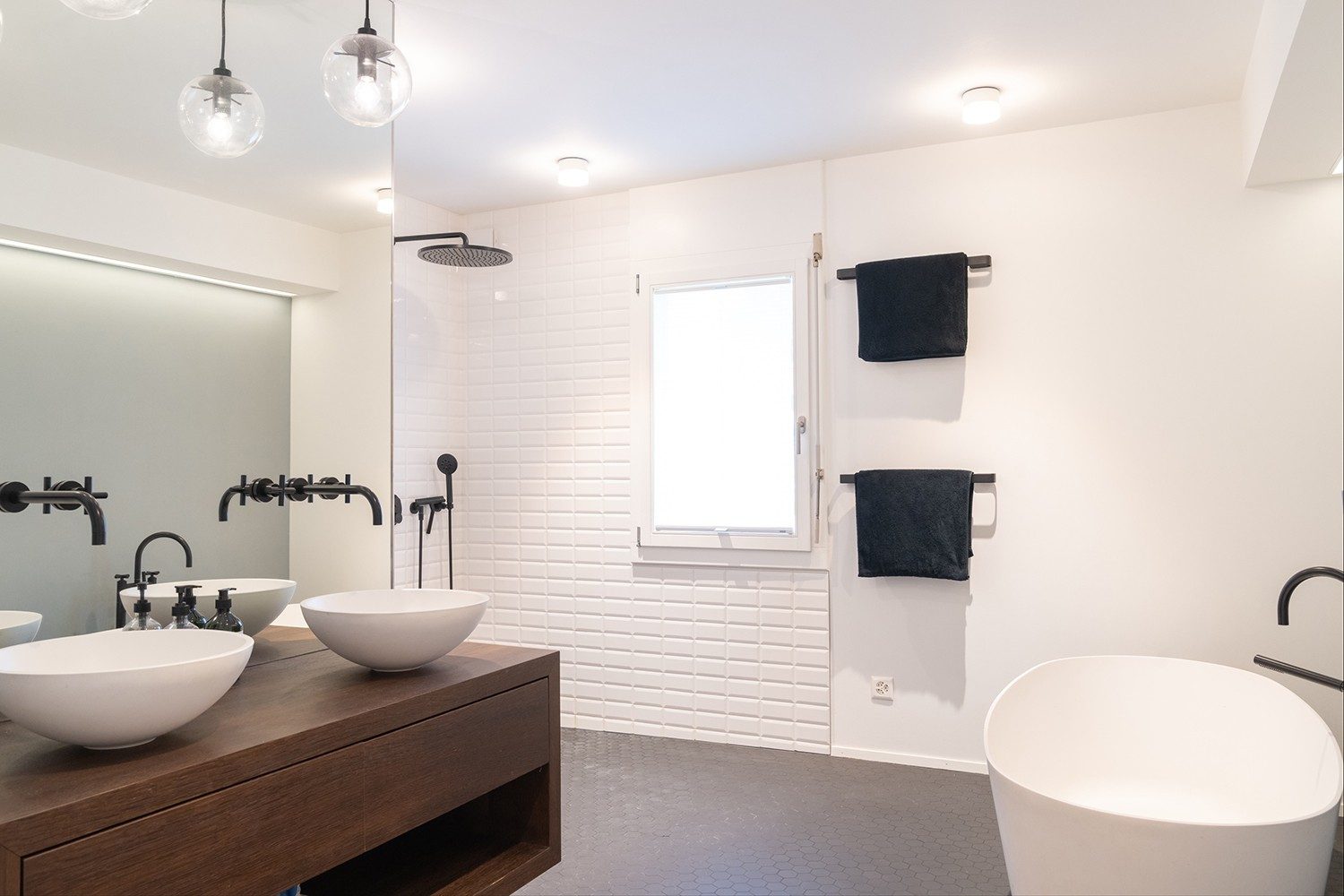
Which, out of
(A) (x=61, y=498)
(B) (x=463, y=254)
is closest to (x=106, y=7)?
(A) (x=61, y=498)

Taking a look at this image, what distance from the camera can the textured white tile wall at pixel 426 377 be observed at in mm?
4062

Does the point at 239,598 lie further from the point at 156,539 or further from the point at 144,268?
the point at 144,268

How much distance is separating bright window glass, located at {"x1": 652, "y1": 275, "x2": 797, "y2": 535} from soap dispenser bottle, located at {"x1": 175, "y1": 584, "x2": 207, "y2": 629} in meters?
2.25

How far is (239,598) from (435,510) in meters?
2.18

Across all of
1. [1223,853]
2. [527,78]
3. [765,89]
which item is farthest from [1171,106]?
[1223,853]

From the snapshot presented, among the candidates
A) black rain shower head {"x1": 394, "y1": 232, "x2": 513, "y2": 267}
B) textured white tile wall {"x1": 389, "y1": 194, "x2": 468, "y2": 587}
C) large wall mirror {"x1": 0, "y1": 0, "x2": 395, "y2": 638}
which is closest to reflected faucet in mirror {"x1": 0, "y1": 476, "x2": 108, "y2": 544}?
large wall mirror {"x1": 0, "y1": 0, "x2": 395, "y2": 638}

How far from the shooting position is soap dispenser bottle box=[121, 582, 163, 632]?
5.82ft

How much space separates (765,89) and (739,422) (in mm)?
1364

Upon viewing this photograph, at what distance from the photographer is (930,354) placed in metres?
3.40

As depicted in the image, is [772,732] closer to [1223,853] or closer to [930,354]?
[930,354]

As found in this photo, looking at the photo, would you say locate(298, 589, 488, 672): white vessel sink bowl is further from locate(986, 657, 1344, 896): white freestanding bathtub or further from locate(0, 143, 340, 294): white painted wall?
locate(986, 657, 1344, 896): white freestanding bathtub

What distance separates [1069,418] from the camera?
11.0 ft

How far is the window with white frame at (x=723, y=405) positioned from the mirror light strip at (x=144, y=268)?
2014 mm

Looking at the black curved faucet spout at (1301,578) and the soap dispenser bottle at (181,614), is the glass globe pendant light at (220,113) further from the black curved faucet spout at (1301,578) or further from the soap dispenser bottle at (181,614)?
the black curved faucet spout at (1301,578)
